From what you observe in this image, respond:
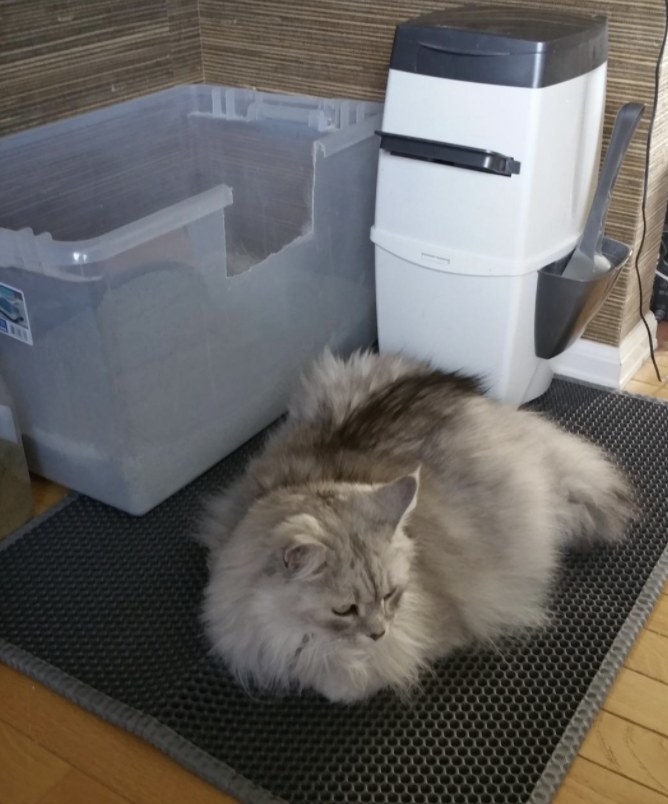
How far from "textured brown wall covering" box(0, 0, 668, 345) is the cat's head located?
3.53 ft

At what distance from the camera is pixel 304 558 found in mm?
1106

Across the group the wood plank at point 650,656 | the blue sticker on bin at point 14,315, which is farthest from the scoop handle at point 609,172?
the blue sticker on bin at point 14,315

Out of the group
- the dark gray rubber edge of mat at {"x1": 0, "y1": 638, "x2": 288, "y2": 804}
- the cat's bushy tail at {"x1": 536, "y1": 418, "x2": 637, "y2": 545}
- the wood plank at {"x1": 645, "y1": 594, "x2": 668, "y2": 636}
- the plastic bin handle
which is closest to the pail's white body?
the plastic bin handle

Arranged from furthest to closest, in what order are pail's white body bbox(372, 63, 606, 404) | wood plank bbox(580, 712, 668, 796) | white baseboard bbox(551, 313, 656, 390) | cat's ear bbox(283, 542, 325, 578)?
white baseboard bbox(551, 313, 656, 390)
pail's white body bbox(372, 63, 606, 404)
wood plank bbox(580, 712, 668, 796)
cat's ear bbox(283, 542, 325, 578)

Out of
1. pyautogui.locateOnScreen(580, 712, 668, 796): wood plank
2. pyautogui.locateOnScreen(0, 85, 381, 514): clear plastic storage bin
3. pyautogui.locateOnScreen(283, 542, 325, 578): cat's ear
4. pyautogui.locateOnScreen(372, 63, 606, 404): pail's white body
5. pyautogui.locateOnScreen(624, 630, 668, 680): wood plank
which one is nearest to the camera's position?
pyautogui.locateOnScreen(283, 542, 325, 578): cat's ear

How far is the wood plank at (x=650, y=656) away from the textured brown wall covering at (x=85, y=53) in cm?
165

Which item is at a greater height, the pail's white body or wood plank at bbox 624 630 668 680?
the pail's white body

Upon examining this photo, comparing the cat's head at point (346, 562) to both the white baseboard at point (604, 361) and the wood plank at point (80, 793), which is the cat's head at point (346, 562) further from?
the white baseboard at point (604, 361)

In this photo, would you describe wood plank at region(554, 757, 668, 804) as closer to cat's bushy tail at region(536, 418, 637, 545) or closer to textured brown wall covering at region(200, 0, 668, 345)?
cat's bushy tail at region(536, 418, 637, 545)

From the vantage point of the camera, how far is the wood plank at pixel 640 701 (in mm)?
1272

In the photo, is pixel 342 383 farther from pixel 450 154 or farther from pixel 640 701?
pixel 640 701

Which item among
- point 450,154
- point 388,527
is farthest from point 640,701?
point 450,154

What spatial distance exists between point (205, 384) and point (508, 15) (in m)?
1.00

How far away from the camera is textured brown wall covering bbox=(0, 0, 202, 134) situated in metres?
1.83
